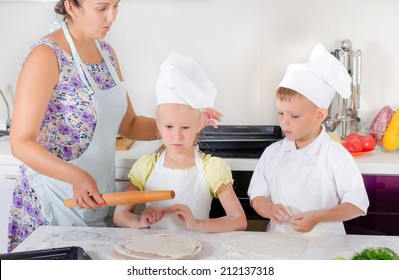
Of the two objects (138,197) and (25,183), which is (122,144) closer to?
(25,183)

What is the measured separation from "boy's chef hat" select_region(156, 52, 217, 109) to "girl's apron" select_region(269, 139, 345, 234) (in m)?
0.17

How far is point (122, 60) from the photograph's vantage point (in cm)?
114

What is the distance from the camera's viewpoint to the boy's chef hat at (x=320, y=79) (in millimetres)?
921

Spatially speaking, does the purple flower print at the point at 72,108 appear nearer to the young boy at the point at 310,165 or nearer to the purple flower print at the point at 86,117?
the purple flower print at the point at 86,117

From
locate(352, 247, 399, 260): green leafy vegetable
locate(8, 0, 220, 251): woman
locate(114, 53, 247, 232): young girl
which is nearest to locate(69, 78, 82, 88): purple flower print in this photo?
locate(8, 0, 220, 251): woman

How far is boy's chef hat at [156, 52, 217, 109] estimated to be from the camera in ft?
2.95

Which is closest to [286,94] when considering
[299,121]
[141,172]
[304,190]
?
[299,121]

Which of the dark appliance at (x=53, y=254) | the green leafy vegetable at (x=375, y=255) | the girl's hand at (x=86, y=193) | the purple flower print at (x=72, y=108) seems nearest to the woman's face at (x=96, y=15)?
the purple flower print at (x=72, y=108)

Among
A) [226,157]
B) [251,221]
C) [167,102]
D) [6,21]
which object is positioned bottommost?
[251,221]

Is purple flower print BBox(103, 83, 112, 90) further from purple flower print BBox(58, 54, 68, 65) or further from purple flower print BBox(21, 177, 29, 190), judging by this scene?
purple flower print BBox(21, 177, 29, 190)
